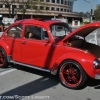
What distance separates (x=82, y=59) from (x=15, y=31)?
271 centimetres

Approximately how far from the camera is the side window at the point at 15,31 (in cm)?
638

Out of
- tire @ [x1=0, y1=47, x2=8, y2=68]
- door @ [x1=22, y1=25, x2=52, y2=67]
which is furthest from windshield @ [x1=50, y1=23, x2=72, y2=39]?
tire @ [x1=0, y1=47, x2=8, y2=68]

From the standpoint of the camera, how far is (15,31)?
665 cm

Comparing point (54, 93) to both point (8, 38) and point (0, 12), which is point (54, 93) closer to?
point (8, 38)

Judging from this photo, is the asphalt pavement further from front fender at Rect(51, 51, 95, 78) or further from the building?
the building

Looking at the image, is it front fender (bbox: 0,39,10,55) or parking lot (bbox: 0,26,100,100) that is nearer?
parking lot (bbox: 0,26,100,100)

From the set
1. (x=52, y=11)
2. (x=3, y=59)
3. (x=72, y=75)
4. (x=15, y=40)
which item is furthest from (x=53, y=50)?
(x=52, y=11)

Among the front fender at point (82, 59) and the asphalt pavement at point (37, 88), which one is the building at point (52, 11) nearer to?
the asphalt pavement at point (37, 88)

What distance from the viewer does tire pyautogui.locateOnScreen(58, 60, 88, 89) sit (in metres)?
4.87

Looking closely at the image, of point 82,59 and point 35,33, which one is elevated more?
point 35,33

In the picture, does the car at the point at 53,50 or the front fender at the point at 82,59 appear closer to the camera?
the front fender at the point at 82,59

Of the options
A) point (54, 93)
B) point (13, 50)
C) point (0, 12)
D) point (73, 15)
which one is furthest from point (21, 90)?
point (73, 15)

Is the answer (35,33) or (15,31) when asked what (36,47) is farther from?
(15,31)

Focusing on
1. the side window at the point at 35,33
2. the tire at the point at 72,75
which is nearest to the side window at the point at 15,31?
the side window at the point at 35,33
